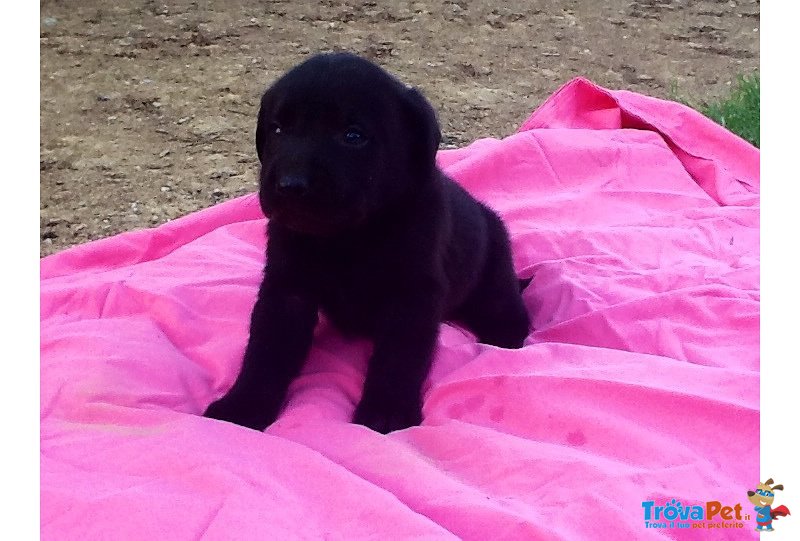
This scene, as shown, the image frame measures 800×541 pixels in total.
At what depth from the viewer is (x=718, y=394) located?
1.79m

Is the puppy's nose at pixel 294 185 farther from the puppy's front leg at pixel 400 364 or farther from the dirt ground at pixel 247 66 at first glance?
the dirt ground at pixel 247 66

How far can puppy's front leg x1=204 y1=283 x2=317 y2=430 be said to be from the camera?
174 cm

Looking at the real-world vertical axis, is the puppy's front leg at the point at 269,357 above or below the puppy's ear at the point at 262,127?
below

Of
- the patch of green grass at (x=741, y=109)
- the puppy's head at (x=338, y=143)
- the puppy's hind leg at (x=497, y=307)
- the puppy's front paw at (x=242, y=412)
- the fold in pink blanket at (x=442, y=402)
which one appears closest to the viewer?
the fold in pink blanket at (x=442, y=402)

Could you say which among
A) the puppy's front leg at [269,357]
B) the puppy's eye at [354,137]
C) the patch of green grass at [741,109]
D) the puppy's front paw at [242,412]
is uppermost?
the puppy's eye at [354,137]

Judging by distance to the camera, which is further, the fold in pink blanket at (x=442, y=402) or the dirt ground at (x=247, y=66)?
the dirt ground at (x=247, y=66)

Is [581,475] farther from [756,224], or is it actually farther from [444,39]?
[444,39]

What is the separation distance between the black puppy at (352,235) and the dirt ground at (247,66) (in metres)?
1.81

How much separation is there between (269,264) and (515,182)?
1572mm

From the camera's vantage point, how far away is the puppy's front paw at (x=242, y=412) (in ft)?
5.66

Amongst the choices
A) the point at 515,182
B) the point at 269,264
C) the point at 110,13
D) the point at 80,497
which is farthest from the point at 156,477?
the point at 110,13

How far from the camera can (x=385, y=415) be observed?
1.75 m
